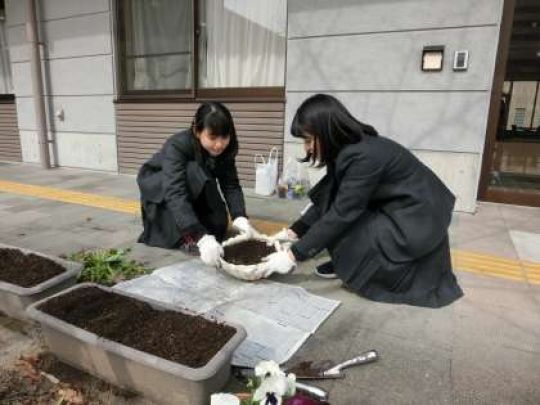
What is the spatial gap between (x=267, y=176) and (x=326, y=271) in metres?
2.40

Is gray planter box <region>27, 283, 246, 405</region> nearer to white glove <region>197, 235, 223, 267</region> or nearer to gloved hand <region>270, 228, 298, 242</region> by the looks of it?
white glove <region>197, 235, 223, 267</region>

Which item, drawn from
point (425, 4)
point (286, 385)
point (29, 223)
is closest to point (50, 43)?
point (29, 223)

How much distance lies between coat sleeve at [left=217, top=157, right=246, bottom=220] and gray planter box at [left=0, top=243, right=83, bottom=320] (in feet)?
4.23

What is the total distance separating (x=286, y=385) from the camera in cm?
122

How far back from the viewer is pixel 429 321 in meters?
2.15

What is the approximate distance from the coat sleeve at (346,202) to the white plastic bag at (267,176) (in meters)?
2.73

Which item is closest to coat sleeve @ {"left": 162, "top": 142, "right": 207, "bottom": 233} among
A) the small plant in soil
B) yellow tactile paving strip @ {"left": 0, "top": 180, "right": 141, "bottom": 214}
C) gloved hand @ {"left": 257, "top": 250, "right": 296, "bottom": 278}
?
the small plant in soil

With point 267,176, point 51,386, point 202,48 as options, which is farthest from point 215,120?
point 202,48

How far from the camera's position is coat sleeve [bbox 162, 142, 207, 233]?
268 centimetres

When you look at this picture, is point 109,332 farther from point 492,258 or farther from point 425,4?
point 425,4

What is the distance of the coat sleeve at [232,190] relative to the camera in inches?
123

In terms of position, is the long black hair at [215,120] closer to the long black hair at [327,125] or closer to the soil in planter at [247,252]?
the long black hair at [327,125]

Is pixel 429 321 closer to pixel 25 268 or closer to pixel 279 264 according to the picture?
pixel 279 264

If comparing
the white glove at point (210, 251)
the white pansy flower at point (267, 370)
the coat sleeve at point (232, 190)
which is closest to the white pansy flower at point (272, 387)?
the white pansy flower at point (267, 370)
